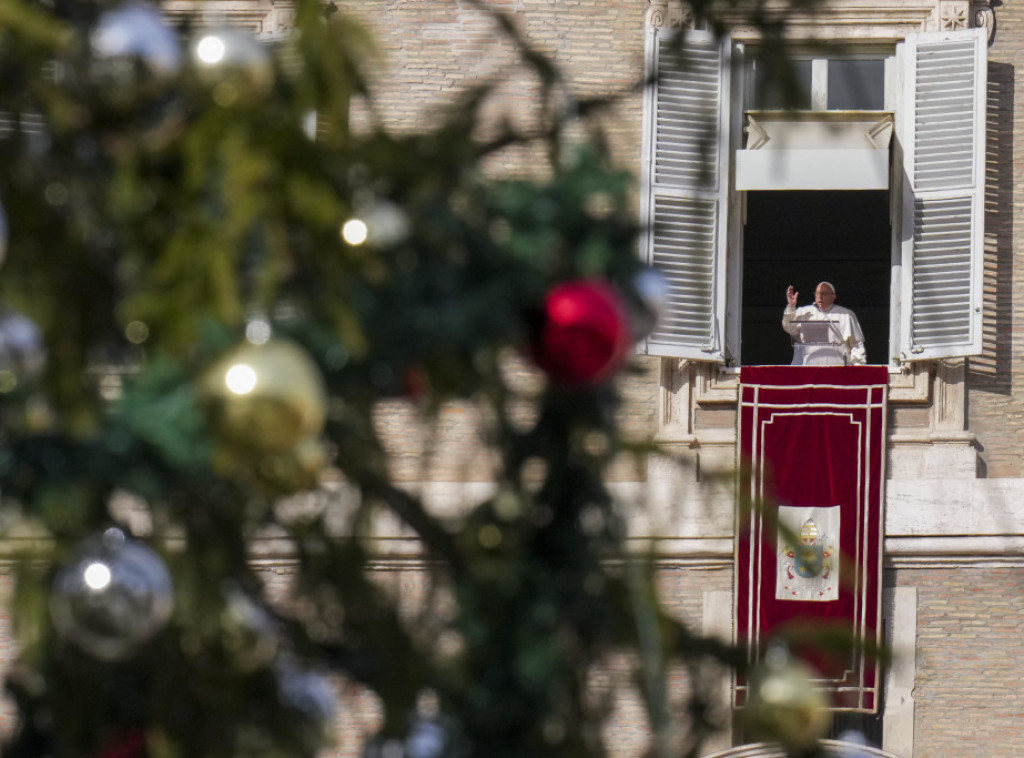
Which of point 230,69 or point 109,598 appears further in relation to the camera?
point 230,69

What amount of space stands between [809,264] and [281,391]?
15.9 meters

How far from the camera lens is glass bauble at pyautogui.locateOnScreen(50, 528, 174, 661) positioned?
2.66 m

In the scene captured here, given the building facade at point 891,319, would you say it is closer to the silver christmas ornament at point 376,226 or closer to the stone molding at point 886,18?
the stone molding at point 886,18

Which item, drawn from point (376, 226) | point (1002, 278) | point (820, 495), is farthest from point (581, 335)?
point (1002, 278)

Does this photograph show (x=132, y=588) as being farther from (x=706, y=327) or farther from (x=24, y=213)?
(x=706, y=327)

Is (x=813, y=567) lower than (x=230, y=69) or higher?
lower

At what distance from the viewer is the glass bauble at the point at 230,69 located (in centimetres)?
272

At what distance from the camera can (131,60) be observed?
2760 mm

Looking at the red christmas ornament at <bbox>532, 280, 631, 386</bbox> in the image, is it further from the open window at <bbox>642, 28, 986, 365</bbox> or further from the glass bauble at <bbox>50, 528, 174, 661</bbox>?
the open window at <bbox>642, 28, 986, 365</bbox>

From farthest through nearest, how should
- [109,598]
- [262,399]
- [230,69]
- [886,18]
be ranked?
1. [886,18]
2. [230,69]
3. [109,598]
4. [262,399]

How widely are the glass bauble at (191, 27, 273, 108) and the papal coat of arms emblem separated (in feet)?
27.1

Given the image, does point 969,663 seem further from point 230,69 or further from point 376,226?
point 230,69

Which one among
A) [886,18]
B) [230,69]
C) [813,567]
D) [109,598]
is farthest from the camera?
[886,18]

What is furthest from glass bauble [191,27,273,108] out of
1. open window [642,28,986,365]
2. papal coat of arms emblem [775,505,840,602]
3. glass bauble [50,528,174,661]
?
papal coat of arms emblem [775,505,840,602]
